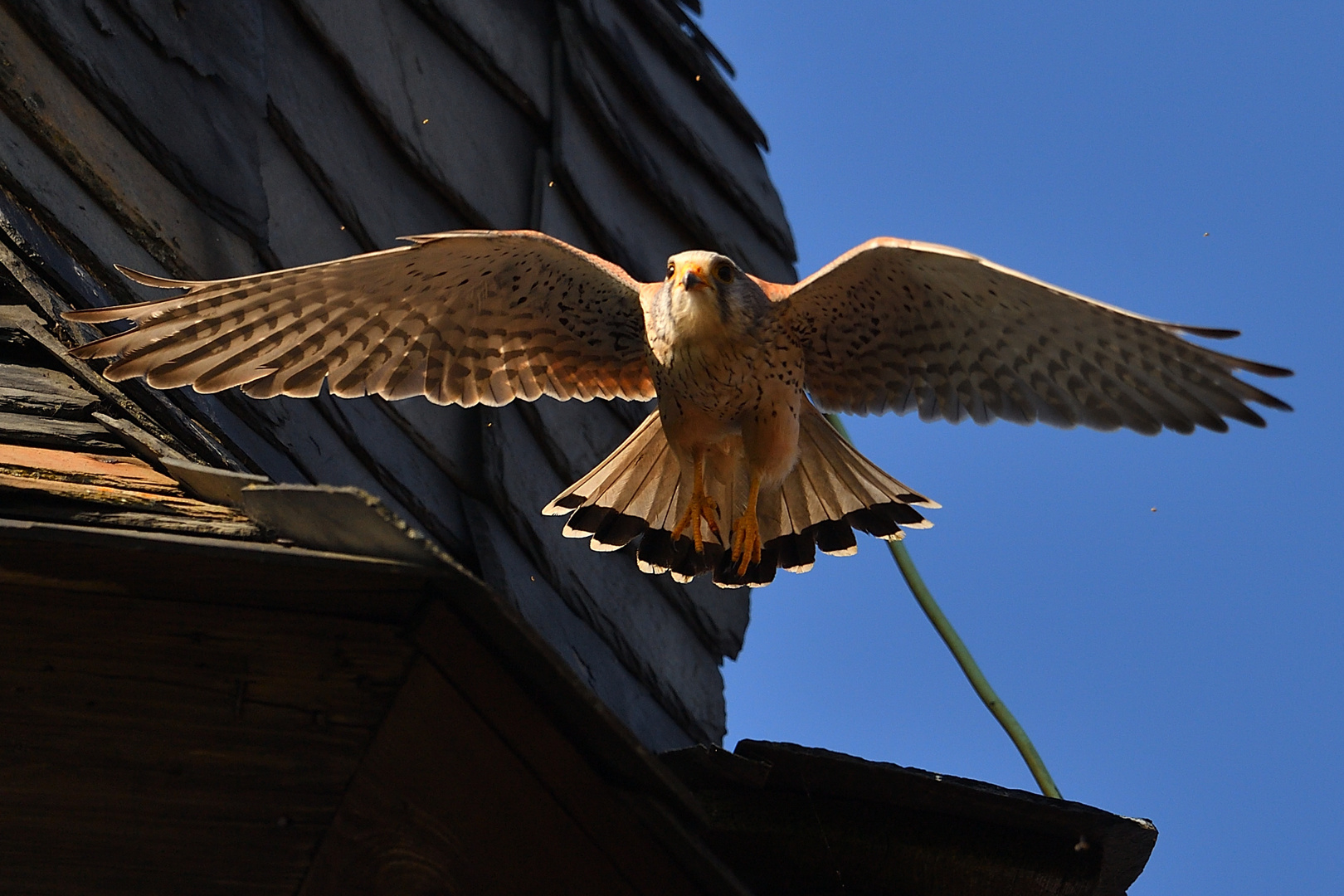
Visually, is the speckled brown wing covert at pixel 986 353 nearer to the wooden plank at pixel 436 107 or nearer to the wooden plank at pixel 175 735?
the wooden plank at pixel 436 107

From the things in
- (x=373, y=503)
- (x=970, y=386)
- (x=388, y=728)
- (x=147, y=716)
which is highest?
(x=970, y=386)

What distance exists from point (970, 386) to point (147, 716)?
266cm

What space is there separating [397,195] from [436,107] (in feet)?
1.40

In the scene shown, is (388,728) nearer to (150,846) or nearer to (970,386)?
(150,846)

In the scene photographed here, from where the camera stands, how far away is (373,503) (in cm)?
135

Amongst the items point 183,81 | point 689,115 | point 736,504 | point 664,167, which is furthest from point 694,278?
point 689,115

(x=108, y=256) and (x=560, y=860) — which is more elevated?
(x=108, y=256)

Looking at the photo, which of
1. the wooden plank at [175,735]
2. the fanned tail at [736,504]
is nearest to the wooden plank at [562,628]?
the fanned tail at [736,504]

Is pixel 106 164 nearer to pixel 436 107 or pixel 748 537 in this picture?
pixel 436 107

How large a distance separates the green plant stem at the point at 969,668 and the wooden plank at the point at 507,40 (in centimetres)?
162

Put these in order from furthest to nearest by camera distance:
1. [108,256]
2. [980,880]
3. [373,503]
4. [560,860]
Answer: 1. [108,256]
2. [980,880]
3. [560,860]
4. [373,503]

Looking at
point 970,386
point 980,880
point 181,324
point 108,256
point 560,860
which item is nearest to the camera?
point 560,860

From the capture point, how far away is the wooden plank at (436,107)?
390 centimetres

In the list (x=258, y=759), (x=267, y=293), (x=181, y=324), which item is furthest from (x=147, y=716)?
(x=267, y=293)
